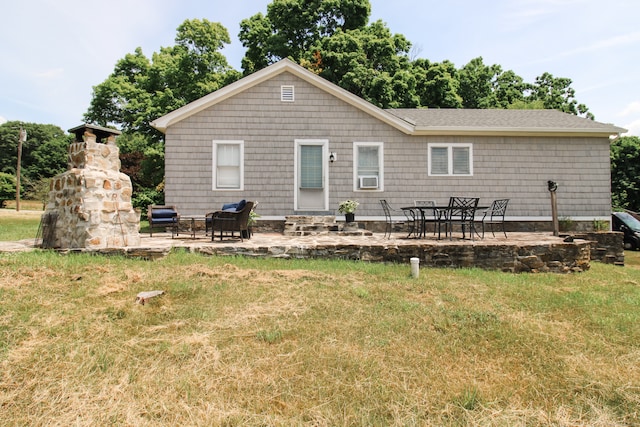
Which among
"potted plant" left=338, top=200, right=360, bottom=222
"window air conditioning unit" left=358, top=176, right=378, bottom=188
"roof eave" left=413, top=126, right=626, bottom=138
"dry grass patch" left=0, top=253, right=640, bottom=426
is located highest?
"roof eave" left=413, top=126, right=626, bottom=138

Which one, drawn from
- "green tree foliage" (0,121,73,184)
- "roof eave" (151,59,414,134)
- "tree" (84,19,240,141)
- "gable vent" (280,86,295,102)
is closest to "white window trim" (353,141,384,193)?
"roof eave" (151,59,414,134)

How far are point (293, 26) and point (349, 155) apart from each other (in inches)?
594

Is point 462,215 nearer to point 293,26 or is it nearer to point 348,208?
point 348,208

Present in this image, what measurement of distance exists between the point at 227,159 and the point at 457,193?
23.9 ft

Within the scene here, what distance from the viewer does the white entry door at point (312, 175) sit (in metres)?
10.6

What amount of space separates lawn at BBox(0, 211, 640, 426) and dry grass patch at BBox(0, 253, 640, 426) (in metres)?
0.01

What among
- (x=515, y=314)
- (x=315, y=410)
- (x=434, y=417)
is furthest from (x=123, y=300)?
(x=515, y=314)

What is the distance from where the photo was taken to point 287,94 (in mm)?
10609

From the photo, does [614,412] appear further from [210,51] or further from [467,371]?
[210,51]

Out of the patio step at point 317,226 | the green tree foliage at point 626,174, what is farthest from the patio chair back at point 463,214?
the green tree foliage at point 626,174

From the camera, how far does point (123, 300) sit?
4020 millimetres

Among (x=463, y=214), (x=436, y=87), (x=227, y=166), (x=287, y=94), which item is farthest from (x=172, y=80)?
(x=463, y=214)

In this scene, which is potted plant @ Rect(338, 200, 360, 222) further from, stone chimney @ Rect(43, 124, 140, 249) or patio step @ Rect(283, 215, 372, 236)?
stone chimney @ Rect(43, 124, 140, 249)

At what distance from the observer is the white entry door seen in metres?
10.6
